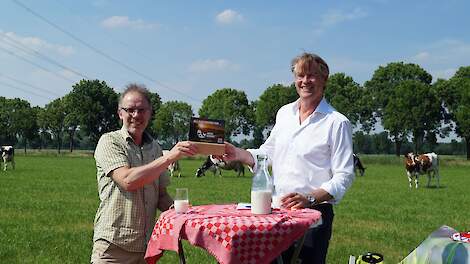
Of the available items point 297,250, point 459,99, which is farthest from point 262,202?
point 459,99

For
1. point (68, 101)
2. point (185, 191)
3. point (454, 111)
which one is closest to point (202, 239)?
point (185, 191)

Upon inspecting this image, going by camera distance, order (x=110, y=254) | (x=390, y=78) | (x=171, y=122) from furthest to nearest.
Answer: (x=171, y=122)
(x=390, y=78)
(x=110, y=254)

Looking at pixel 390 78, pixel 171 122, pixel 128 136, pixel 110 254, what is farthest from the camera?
pixel 171 122

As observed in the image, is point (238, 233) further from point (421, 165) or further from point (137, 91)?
point (421, 165)

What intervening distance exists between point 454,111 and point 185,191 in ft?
245

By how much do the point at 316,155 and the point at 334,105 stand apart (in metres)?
79.1

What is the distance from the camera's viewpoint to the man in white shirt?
4184mm

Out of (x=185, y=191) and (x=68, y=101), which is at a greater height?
(x=68, y=101)

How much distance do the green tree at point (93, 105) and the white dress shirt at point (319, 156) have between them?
83.1 meters

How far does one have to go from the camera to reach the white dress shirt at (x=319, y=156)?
4188mm

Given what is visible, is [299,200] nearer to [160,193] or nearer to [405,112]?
[160,193]

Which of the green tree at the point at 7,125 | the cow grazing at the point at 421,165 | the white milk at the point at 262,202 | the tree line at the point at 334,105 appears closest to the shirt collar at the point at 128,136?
the white milk at the point at 262,202

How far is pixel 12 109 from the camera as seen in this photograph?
4070 inches

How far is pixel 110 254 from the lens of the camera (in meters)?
4.18
